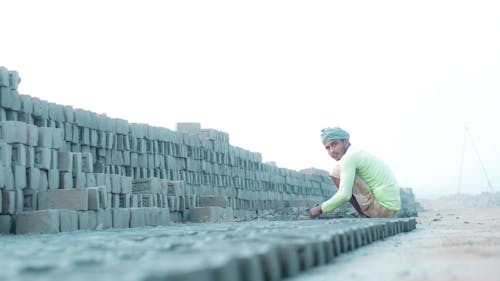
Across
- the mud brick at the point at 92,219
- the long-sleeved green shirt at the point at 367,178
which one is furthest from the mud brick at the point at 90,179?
the long-sleeved green shirt at the point at 367,178

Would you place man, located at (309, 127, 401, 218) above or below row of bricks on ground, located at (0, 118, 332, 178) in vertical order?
below

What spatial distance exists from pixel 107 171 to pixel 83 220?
4.89 m

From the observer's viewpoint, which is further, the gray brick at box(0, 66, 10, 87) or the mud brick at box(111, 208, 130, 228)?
the gray brick at box(0, 66, 10, 87)

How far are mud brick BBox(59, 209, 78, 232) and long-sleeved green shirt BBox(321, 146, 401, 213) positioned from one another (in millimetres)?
3264

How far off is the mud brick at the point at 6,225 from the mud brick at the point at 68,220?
836 mm

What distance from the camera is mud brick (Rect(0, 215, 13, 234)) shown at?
816 cm

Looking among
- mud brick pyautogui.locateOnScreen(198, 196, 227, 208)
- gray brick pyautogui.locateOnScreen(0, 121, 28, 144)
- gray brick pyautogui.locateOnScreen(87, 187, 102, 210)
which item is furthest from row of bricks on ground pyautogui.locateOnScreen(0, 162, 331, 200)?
mud brick pyautogui.locateOnScreen(198, 196, 227, 208)

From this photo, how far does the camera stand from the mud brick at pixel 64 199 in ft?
28.0

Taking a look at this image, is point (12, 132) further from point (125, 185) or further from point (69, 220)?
point (125, 185)

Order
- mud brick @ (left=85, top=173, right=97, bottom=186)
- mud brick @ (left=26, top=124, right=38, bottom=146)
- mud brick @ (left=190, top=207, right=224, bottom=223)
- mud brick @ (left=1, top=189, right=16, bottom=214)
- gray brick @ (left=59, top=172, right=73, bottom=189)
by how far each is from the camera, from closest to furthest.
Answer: mud brick @ (left=1, top=189, right=16, bottom=214) < mud brick @ (left=26, top=124, right=38, bottom=146) < gray brick @ (left=59, top=172, right=73, bottom=189) < mud brick @ (left=85, top=173, right=97, bottom=186) < mud brick @ (left=190, top=207, right=224, bottom=223)

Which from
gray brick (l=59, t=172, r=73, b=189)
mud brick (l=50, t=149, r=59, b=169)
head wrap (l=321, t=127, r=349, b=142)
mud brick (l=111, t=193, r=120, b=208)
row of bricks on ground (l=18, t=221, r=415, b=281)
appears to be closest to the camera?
row of bricks on ground (l=18, t=221, r=415, b=281)

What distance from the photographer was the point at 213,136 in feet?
59.9

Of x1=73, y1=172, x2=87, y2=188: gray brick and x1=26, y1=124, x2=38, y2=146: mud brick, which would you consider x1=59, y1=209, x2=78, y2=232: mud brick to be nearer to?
x1=26, y1=124, x2=38, y2=146: mud brick

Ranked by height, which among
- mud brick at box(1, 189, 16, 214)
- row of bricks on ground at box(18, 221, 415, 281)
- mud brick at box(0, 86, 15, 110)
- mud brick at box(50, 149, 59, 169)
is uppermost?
mud brick at box(0, 86, 15, 110)
